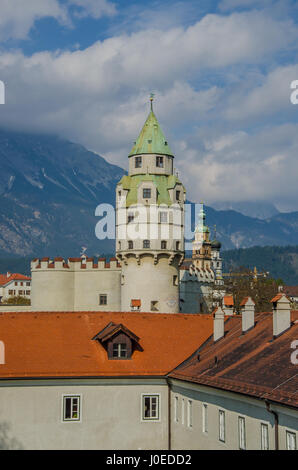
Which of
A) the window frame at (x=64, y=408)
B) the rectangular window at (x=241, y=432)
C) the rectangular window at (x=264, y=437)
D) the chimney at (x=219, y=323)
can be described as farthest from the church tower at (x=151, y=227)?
the rectangular window at (x=264, y=437)

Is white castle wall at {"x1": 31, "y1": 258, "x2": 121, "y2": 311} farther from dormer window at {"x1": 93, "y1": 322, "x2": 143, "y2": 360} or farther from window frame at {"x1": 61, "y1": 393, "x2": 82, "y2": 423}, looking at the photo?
window frame at {"x1": 61, "y1": 393, "x2": 82, "y2": 423}

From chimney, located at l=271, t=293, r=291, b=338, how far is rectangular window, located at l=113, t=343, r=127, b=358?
1146cm

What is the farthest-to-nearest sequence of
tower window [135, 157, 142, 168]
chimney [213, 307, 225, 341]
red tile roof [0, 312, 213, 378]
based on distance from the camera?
tower window [135, 157, 142, 168], chimney [213, 307, 225, 341], red tile roof [0, 312, 213, 378]

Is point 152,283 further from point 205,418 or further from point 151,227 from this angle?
point 205,418

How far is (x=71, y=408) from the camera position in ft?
151

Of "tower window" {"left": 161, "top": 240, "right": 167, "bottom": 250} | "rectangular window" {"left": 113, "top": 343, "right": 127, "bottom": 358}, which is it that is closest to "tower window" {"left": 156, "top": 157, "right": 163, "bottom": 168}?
"tower window" {"left": 161, "top": 240, "right": 167, "bottom": 250}

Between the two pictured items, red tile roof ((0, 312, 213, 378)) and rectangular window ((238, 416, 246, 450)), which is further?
red tile roof ((0, 312, 213, 378))

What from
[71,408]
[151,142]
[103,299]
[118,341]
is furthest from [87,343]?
[103,299]

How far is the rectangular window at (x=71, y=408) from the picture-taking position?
151ft

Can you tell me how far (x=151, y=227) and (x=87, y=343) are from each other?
1272 inches

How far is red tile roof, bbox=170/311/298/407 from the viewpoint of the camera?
112 ft

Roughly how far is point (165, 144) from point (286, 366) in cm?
4875

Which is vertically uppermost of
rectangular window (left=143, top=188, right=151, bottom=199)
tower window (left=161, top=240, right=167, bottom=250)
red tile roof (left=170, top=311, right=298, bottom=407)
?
rectangular window (left=143, top=188, right=151, bottom=199)

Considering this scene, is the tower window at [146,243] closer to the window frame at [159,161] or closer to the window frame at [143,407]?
the window frame at [159,161]
